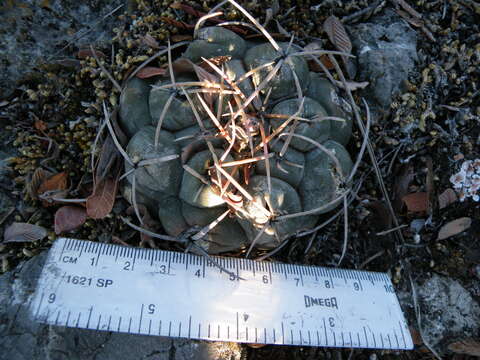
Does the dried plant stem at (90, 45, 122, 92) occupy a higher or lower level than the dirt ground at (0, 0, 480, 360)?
higher

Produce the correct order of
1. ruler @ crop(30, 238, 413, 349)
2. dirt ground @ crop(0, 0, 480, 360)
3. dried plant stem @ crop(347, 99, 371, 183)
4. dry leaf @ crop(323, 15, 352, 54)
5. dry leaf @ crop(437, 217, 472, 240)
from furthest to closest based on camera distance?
dry leaf @ crop(323, 15, 352, 54)
dry leaf @ crop(437, 217, 472, 240)
dirt ground @ crop(0, 0, 480, 360)
dried plant stem @ crop(347, 99, 371, 183)
ruler @ crop(30, 238, 413, 349)

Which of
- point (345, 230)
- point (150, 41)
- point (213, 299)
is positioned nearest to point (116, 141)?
point (150, 41)

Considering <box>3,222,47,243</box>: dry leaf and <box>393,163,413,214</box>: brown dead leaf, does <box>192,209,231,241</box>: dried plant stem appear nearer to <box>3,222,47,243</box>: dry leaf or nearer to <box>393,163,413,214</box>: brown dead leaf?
<box>3,222,47,243</box>: dry leaf

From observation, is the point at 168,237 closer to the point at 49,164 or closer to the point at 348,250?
the point at 49,164

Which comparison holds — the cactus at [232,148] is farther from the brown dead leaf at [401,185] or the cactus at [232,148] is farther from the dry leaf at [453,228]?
the dry leaf at [453,228]

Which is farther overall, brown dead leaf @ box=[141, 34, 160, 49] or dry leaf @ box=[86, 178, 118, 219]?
brown dead leaf @ box=[141, 34, 160, 49]

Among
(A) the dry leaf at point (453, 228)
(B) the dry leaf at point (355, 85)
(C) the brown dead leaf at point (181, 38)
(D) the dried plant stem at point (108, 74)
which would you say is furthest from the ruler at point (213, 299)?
(C) the brown dead leaf at point (181, 38)

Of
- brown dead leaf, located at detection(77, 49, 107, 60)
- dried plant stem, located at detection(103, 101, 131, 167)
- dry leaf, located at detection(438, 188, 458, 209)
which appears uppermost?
brown dead leaf, located at detection(77, 49, 107, 60)

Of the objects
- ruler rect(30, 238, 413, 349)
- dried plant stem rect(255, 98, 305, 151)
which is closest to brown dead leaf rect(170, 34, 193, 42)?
dried plant stem rect(255, 98, 305, 151)
